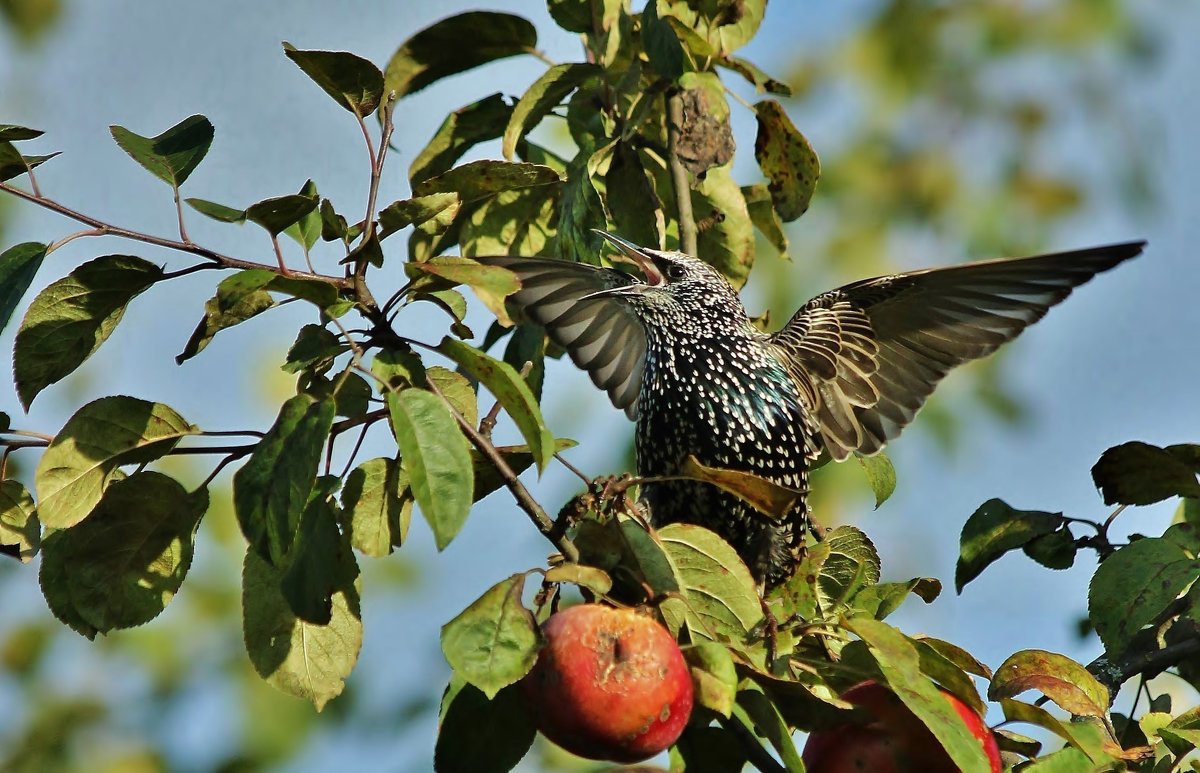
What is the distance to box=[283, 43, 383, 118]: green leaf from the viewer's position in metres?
1.96

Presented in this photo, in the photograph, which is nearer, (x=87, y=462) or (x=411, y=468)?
(x=411, y=468)

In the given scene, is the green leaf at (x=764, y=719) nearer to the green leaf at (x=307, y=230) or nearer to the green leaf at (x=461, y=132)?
the green leaf at (x=307, y=230)

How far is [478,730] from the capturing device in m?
1.89

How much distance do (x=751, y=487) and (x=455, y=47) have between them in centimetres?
148

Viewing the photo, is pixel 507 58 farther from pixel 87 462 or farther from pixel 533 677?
pixel 533 677

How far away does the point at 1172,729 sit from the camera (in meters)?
2.11

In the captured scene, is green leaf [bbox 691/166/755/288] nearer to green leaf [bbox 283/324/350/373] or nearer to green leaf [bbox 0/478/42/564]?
green leaf [bbox 283/324/350/373]

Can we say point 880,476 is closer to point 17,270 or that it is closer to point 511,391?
point 511,391

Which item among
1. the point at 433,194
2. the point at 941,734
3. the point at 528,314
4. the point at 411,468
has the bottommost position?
the point at 941,734

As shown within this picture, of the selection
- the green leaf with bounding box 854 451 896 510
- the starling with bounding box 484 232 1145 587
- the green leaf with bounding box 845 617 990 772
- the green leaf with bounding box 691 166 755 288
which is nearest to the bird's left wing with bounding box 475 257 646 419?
the starling with bounding box 484 232 1145 587

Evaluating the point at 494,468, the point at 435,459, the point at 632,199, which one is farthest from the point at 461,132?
the point at 435,459

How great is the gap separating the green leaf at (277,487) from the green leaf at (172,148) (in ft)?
1.64

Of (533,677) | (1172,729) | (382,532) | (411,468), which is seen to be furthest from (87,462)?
(1172,729)

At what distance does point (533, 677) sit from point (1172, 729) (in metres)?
1.07
